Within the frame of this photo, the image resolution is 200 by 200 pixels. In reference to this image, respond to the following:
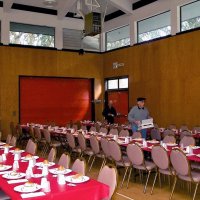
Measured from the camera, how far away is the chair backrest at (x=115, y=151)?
6.88 meters

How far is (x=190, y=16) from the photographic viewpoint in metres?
12.2

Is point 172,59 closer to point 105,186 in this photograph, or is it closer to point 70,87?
point 70,87

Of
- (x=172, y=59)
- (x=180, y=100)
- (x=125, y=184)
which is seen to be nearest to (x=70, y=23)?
(x=172, y=59)

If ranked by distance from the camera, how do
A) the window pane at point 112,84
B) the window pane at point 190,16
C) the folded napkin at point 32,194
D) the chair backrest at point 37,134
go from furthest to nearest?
the window pane at point 112,84, the window pane at point 190,16, the chair backrest at point 37,134, the folded napkin at point 32,194

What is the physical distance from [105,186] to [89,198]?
271mm

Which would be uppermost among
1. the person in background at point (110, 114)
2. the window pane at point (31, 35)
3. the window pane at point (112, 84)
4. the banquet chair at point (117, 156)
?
the window pane at point (31, 35)

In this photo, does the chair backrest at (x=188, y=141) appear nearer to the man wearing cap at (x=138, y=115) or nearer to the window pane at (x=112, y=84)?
the man wearing cap at (x=138, y=115)

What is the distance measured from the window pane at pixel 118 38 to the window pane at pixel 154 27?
3.35ft

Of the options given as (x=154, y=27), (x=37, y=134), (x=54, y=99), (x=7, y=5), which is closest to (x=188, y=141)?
(x=37, y=134)

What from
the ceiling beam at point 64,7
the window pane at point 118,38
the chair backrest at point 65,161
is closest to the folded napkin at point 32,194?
the chair backrest at point 65,161

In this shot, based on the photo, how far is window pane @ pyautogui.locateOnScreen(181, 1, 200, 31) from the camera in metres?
12.0

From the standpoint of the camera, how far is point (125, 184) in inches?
275

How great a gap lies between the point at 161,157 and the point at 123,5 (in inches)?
411

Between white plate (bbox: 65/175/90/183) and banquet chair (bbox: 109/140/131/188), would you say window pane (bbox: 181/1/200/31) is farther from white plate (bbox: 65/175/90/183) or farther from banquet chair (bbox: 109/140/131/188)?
white plate (bbox: 65/175/90/183)
